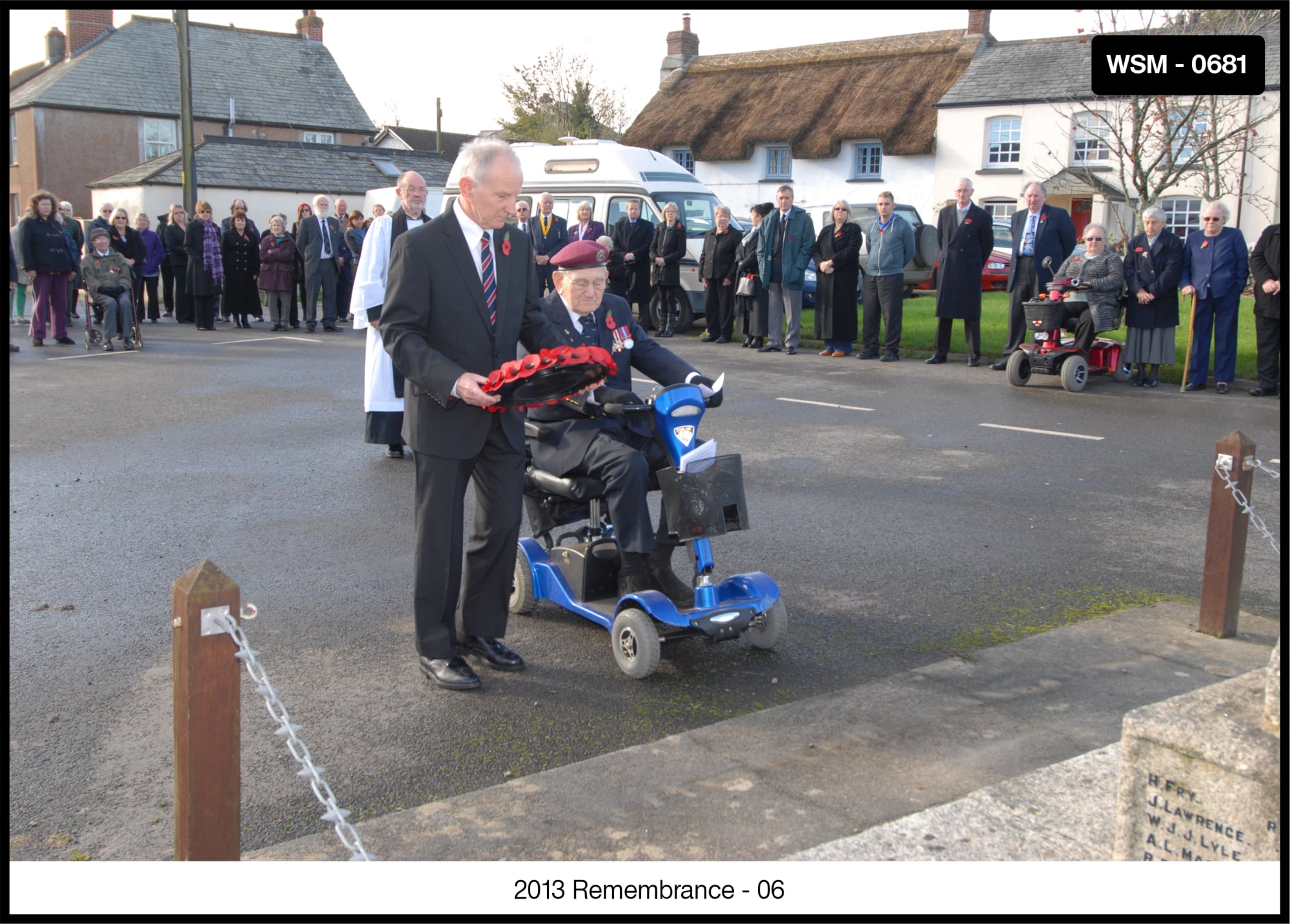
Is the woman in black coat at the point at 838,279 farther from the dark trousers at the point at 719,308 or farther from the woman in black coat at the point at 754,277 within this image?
the dark trousers at the point at 719,308

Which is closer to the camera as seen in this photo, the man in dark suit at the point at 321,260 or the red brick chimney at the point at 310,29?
the man in dark suit at the point at 321,260

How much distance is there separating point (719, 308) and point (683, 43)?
36.5 meters

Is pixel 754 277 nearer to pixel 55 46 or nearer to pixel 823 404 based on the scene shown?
pixel 823 404

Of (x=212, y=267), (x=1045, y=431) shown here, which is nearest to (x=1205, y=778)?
(x=1045, y=431)

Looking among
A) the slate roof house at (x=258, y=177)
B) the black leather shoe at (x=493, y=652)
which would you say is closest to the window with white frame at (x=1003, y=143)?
the slate roof house at (x=258, y=177)

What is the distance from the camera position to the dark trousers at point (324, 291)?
22.0 meters

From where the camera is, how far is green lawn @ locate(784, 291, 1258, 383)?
15312 millimetres

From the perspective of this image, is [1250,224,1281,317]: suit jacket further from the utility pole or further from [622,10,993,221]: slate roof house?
[622,10,993,221]: slate roof house

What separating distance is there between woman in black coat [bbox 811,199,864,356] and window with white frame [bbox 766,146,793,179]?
29977 millimetres

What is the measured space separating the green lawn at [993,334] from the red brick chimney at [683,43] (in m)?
31.3

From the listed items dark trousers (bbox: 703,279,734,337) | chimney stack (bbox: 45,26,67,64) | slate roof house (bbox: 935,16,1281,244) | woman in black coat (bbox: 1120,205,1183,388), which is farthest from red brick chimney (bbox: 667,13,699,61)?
woman in black coat (bbox: 1120,205,1183,388)

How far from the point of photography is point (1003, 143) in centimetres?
4144

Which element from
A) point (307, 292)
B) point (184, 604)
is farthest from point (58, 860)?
point (307, 292)

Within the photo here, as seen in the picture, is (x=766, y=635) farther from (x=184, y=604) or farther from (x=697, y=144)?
(x=697, y=144)
